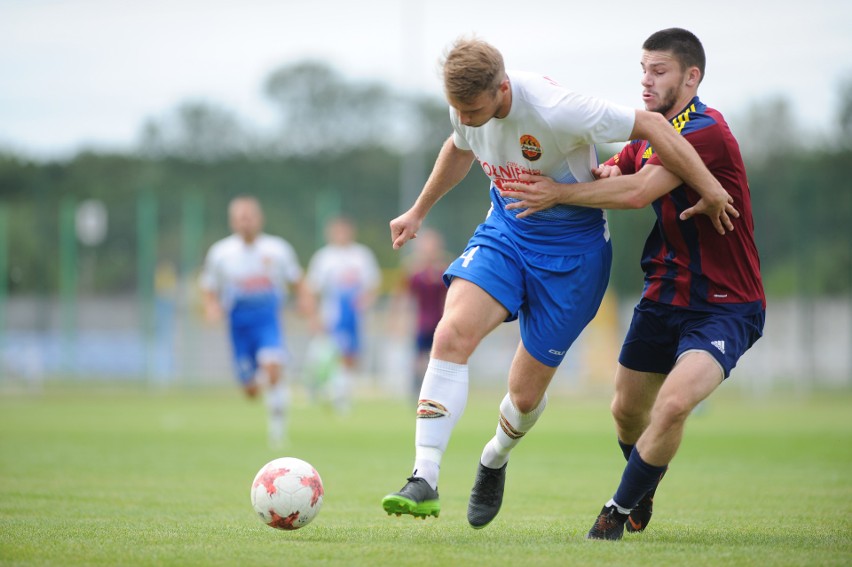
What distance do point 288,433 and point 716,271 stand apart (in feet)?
32.2

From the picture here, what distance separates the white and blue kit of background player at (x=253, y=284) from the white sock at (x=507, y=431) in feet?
25.8

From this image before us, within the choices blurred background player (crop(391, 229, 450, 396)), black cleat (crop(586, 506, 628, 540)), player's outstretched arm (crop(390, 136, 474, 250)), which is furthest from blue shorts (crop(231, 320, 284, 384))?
black cleat (crop(586, 506, 628, 540))

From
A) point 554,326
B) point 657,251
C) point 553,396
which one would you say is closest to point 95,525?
point 554,326

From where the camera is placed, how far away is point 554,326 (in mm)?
5797

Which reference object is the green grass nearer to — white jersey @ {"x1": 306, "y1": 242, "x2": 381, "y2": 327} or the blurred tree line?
white jersey @ {"x1": 306, "y1": 242, "x2": 381, "y2": 327}

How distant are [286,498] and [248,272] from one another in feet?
27.8

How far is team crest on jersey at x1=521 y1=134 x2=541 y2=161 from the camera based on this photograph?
18.4 ft

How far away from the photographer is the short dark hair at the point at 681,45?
5.75 meters

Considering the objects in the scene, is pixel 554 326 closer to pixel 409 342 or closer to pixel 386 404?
pixel 386 404

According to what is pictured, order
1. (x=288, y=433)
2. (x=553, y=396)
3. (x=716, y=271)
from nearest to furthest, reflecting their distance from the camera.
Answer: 1. (x=716, y=271)
2. (x=288, y=433)
3. (x=553, y=396)

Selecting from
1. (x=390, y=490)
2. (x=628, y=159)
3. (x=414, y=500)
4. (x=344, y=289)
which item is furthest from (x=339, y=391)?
(x=414, y=500)

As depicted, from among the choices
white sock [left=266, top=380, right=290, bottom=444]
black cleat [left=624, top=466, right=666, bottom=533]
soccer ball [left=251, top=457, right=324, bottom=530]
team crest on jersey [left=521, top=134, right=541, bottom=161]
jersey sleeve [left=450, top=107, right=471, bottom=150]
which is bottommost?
white sock [left=266, top=380, right=290, bottom=444]

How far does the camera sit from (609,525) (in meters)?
5.47

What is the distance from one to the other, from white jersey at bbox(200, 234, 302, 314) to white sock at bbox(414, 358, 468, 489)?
27.8 ft
